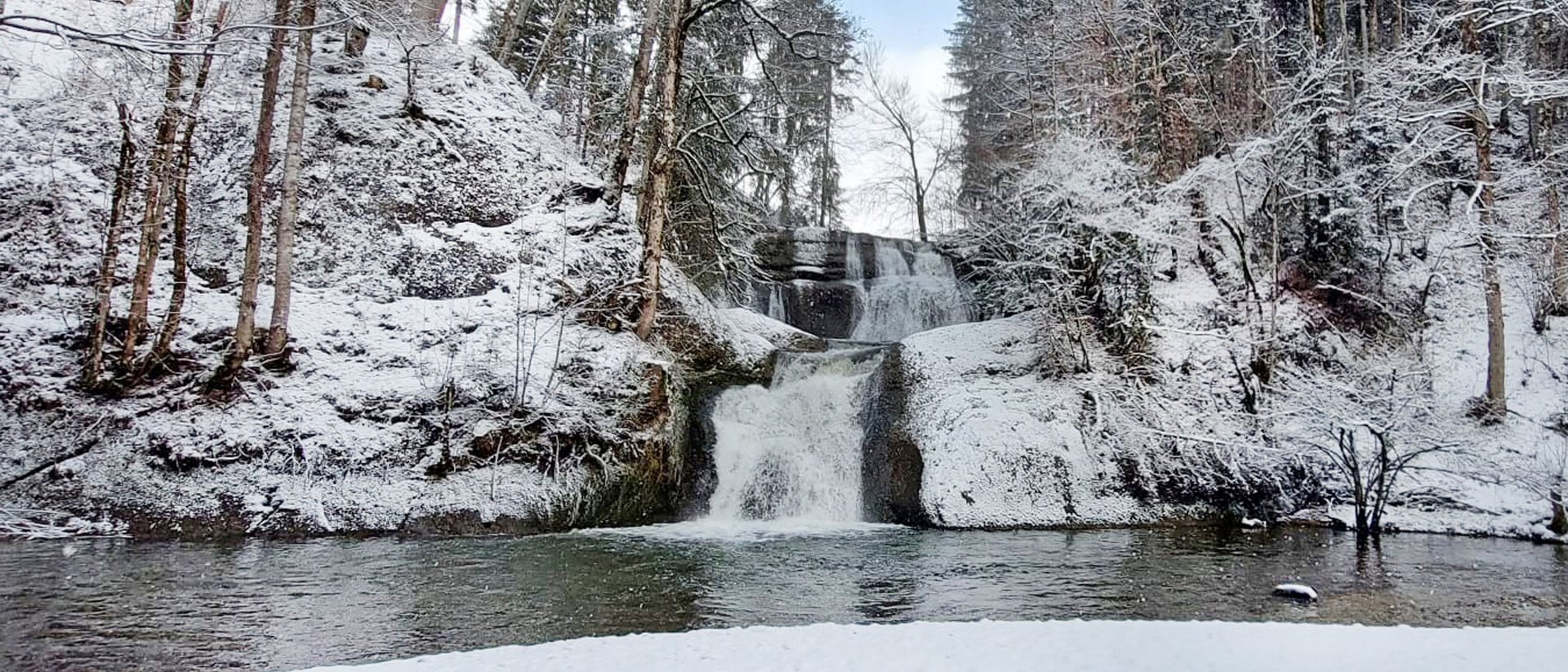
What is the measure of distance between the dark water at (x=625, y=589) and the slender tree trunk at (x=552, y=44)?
455 inches

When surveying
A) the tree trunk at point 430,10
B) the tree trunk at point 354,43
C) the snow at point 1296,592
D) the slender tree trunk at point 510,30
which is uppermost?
the slender tree trunk at point 510,30

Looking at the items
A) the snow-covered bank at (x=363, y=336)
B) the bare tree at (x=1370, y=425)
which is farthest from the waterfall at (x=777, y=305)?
the bare tree at (x=1370, y=425)

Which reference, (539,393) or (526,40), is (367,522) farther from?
(526,40)

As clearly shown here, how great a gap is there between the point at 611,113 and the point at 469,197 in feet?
9.78

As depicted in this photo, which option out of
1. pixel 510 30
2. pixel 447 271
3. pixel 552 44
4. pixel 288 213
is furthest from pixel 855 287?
pixel 288 213

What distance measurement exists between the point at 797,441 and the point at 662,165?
180 inches

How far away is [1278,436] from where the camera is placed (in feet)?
36.3

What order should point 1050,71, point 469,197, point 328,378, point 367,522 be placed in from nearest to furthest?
point 367,522
point 328,378
point 469,197
point 1050,71

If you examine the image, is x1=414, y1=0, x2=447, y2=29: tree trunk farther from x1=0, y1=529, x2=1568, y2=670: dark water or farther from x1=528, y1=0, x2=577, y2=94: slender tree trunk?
x1=0, y1=529, x2=1568, y2=670: dark water

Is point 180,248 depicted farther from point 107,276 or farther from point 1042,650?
point 1042,650

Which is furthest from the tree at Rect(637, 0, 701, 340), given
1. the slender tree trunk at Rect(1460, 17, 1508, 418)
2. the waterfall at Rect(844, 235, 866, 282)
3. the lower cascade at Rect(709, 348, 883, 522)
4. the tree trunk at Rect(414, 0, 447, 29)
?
the slender tree trunk at Rect(1460, 17, 1508, 418)

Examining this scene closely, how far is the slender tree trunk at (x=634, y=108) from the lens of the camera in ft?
42.5

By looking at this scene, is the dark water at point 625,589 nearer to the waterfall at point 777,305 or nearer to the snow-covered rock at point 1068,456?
the snow-covered rock at point 1068,456

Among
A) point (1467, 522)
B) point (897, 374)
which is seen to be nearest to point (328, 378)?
point (897, 374)
